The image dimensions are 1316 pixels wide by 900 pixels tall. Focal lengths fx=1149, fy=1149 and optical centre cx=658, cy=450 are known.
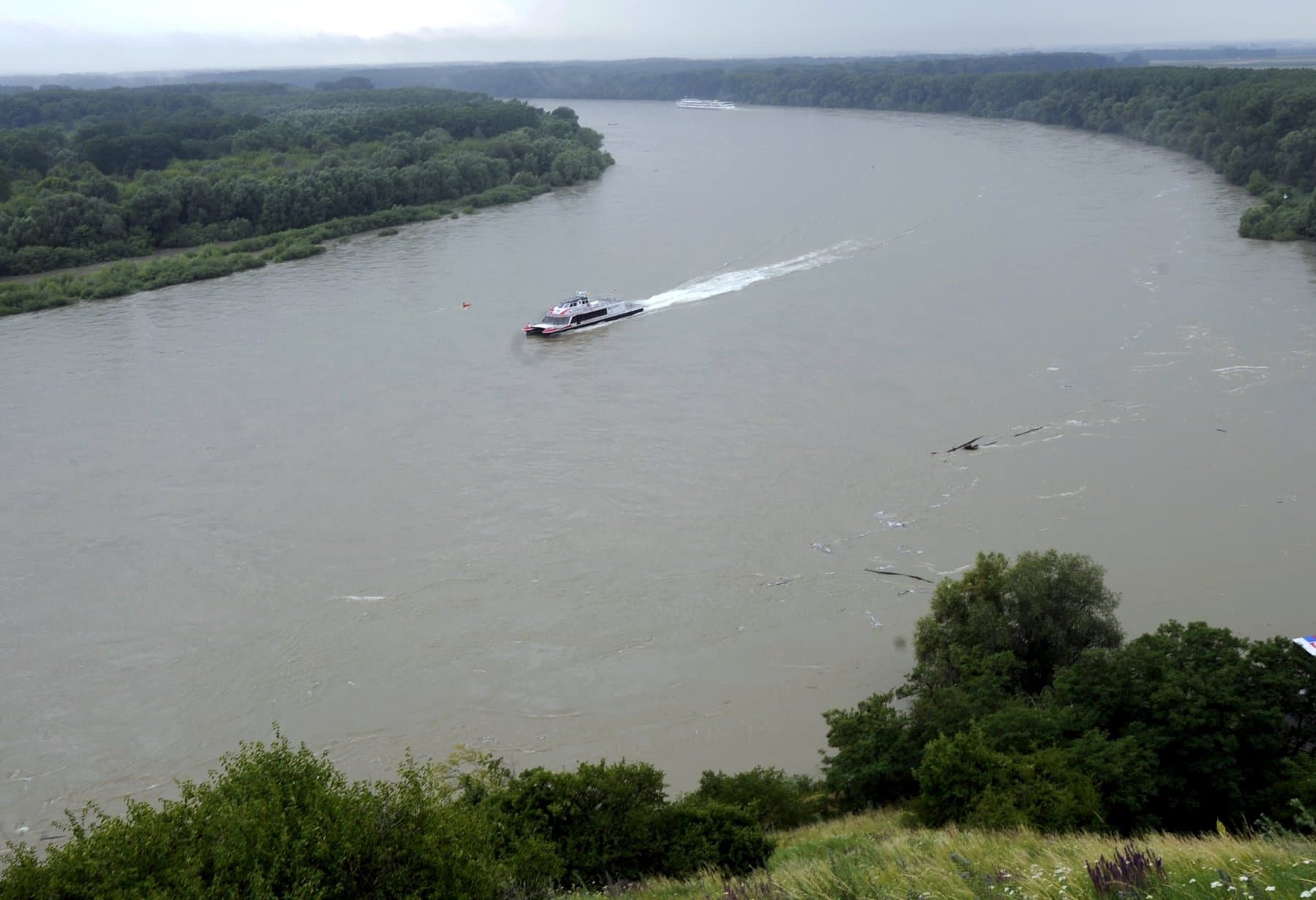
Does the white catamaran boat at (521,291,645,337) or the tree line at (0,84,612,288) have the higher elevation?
the tree line at (0,84,612,288)

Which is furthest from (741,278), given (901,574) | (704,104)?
(704,104)

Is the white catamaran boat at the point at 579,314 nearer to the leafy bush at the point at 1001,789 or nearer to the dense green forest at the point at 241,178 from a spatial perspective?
the dense green forest at the point at 241,178

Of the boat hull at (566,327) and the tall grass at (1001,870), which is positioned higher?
the tall grass at (1001,870)

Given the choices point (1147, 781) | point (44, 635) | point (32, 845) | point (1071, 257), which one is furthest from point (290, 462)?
point (1071, 257)

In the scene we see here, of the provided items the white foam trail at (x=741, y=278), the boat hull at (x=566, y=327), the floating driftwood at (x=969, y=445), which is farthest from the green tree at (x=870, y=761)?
the white foam trail at (x=741, y=278)

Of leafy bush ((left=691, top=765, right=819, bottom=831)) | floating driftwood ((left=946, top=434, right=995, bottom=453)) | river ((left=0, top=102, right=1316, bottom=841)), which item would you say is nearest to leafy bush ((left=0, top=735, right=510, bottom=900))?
leafy bush ((left=691, top=765, right=819, bottom=831))

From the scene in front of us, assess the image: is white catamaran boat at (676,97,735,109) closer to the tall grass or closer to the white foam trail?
the white foam trail

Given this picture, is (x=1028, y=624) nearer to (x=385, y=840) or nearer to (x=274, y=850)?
(x=385, y=840)
